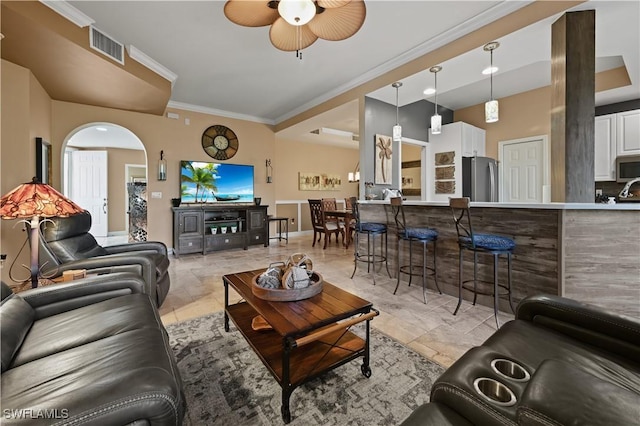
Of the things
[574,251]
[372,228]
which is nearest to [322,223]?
[372,228]

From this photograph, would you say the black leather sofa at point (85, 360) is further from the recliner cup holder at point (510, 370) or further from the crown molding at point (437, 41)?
the crown molding at point (437, 41)

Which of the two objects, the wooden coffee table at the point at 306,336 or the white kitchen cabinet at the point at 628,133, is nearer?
the wooden coffee table at the point at 306,336

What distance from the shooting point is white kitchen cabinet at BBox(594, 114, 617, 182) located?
162 inches

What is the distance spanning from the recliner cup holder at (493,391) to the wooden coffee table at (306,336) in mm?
638

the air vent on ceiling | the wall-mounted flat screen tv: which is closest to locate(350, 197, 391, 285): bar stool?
the wall-mounted flat screen tv

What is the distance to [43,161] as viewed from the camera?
11.4ft

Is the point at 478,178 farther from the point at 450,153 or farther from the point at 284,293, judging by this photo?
the point at 284,293

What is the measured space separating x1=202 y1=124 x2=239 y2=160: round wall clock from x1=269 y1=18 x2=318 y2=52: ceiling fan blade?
390 cm

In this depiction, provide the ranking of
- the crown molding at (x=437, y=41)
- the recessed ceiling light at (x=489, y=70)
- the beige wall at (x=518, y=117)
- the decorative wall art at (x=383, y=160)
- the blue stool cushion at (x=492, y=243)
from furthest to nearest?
the beige wall at (x=518, y=117) < the decorative wall art at (x=383, y=160) < the recessed ceiling light at (x=489, y=70) < the crown molding at (x=437, y=41) < the blue stool cushion at (x=492, y=243)

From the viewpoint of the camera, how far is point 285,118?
614 cm

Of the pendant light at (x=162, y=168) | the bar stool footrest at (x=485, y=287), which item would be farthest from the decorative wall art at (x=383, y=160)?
the pendant light at (x=162, y=168)

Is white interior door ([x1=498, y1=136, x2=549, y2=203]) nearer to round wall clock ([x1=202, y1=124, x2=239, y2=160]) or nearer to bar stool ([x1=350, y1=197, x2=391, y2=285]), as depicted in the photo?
bar stool ([x1=350, y1=197, x2=391, y2=285])

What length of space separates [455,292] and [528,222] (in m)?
1.03

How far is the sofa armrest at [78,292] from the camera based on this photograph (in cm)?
147
